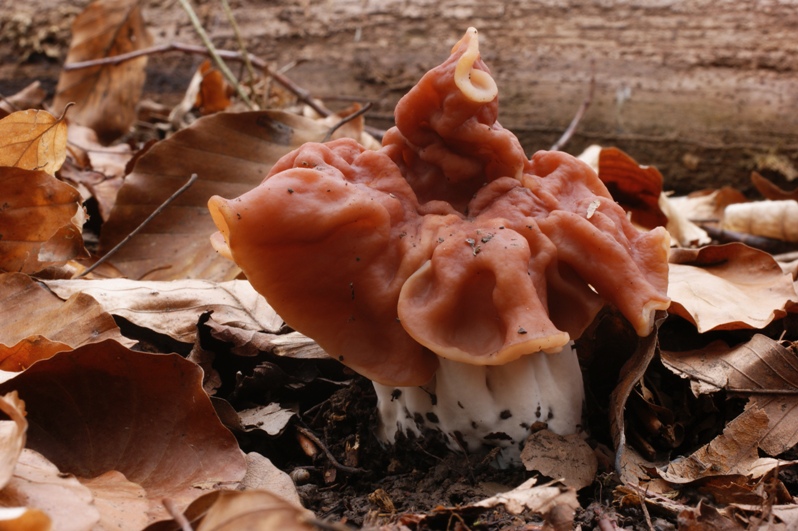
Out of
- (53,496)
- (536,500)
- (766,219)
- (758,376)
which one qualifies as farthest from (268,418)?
(766,219)

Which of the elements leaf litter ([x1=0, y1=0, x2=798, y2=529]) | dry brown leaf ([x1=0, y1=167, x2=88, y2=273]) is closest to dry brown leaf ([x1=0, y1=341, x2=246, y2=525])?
leaf litter ([x1=0, y1=0, x2=798, y2=529])

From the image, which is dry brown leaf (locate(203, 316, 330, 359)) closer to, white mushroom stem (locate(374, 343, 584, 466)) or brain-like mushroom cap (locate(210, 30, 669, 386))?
white mushroom stem (locate(374, 343, 584, 466))

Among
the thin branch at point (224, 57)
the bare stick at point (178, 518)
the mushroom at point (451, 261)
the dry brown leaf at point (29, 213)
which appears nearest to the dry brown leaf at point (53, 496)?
the bare stick at point (178, 518)

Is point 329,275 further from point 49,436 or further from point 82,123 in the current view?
point 82,123

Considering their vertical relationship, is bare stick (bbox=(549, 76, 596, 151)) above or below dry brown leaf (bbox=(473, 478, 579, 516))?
below

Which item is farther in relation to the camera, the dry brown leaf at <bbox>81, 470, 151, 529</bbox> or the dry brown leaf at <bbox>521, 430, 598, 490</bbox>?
the dry brown leaf at <bbox>521, 430, 598, 490</bbox>

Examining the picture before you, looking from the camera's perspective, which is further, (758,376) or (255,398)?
(255,398)

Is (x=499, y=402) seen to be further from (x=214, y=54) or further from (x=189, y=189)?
(x=214, y=54)

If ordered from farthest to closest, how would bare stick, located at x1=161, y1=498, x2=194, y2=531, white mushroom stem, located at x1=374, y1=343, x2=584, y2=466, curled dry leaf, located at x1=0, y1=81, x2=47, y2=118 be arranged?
1. curled dry leaf, located at x1=0, y1=81, x2=47, y2=118
2. white mushroom stem, located at x1=374, y1=343, x2=584, y2=466
3. bare stick, located at x1=161, y1=498, x2=194, y2=531
